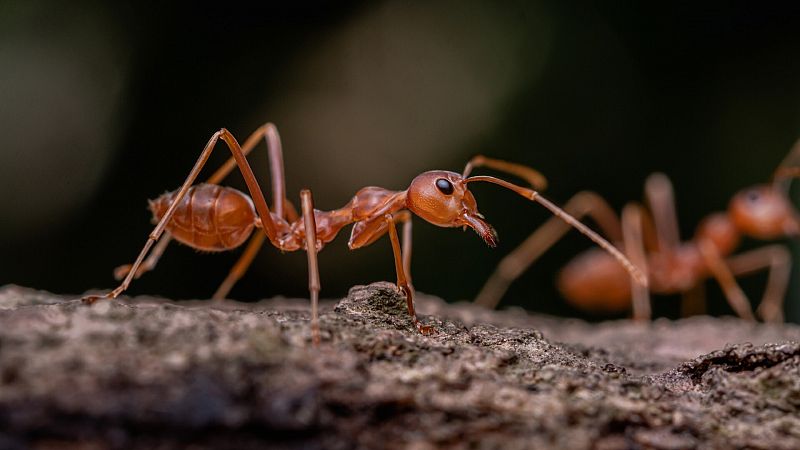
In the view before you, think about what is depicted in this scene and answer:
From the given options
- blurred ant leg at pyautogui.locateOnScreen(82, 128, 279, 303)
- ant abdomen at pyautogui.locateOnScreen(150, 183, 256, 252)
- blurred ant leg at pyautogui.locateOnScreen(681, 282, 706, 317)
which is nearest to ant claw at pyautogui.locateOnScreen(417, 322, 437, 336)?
blurred ant leg at pyautogui.locateOnScreen(82, 128, 279, 303)

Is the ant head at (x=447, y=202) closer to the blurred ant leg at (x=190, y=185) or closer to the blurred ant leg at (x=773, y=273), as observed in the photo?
the blurred ant leg at (x=190, y=185)

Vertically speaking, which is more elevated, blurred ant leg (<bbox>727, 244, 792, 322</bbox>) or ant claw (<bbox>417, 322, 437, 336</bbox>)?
blurred ant leg (<bbox>727, 244, 792, 322</bbox>)

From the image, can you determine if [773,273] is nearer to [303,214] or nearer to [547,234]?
[547,234]

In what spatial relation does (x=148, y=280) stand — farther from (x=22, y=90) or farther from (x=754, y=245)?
(x=754, y=245)

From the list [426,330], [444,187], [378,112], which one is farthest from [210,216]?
[378,112]

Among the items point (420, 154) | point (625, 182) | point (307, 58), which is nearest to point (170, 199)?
point (307, 58)

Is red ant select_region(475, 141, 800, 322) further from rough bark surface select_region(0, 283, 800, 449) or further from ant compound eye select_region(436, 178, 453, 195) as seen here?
rough bark surface select_region(0, 283, 800, 449)
